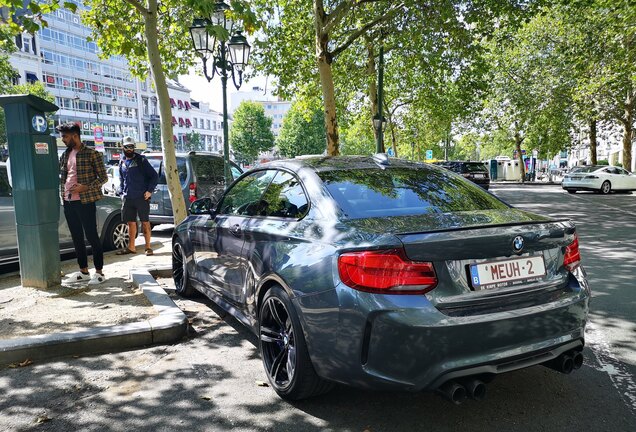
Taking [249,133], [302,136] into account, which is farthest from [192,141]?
[302,136]

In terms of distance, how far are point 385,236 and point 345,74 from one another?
2283 cm

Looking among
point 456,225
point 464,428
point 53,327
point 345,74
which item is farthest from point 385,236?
point 345,74

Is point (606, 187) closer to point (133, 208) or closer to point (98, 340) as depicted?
point (133, 208)

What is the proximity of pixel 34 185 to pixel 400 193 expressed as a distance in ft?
14.5

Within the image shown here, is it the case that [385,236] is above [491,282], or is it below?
above

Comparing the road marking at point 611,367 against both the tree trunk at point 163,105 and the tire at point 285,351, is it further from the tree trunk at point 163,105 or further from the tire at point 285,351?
the tree trunk at point 163,105

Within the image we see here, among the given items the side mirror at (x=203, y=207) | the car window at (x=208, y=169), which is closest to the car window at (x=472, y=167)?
the car window at (x=208, y=169)

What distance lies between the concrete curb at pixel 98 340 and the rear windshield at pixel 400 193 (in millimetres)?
2050

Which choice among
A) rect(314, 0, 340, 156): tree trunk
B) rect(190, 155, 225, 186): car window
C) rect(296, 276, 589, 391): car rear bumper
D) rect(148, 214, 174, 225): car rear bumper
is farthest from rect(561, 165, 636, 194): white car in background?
rect(296, 276, 589, 391): car rear bumper

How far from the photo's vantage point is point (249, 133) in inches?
3374

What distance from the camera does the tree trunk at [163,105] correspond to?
8438 mm

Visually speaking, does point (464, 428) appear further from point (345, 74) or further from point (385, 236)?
point (345, 74)

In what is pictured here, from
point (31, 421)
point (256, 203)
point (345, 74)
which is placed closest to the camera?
point (31, 421)

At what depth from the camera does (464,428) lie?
2.85m
